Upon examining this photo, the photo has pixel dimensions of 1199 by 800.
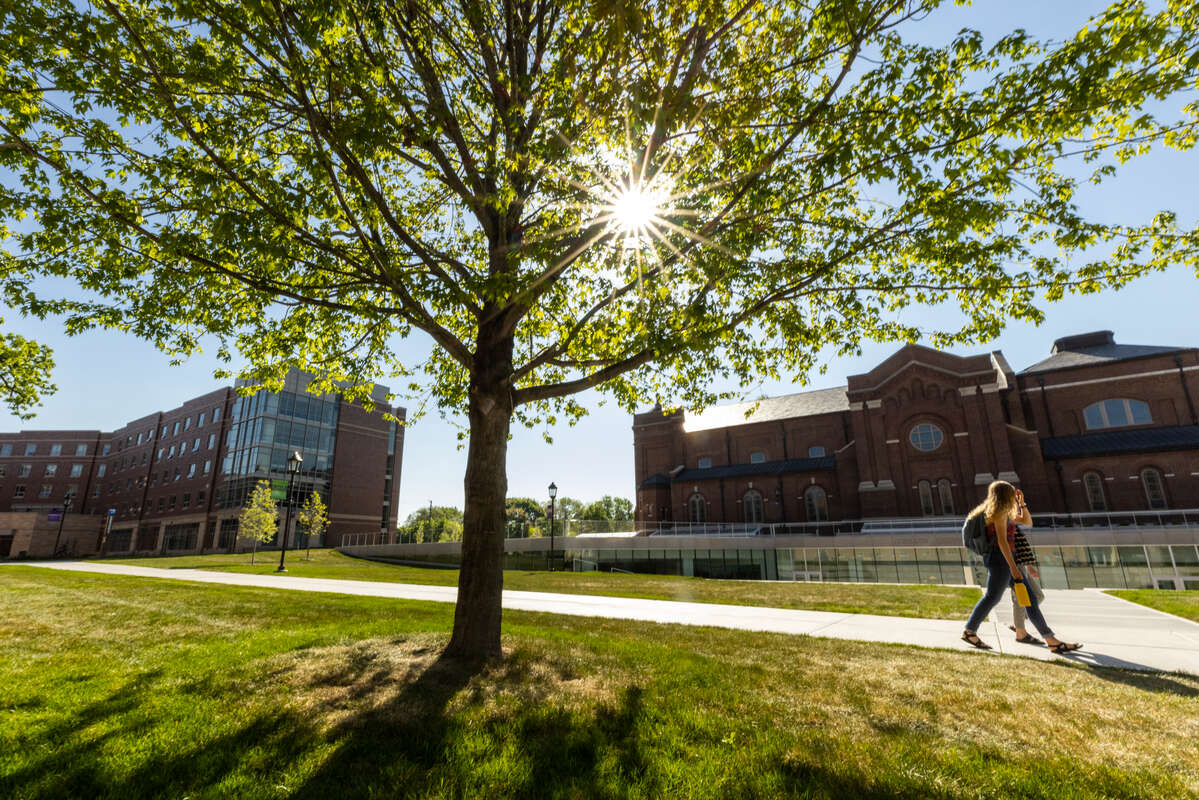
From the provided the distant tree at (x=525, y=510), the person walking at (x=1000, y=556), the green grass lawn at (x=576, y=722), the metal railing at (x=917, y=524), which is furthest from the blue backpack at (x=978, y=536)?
the distant tree at (x=525, y=510)

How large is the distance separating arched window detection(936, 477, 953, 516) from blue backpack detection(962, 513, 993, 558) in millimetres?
34174

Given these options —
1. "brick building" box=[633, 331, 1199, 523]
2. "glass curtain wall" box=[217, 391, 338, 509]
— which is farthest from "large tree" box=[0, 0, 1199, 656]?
"glass curtain wall" box=[217, 391, 338, 509]

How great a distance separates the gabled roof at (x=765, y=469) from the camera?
42.5 m

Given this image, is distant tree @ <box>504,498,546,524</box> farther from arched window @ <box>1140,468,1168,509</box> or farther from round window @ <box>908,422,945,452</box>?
arched window @ <box>1140,468,1168,509</box>

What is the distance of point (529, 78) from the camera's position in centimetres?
686

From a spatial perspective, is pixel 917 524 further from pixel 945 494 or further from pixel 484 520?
pixel 484 520

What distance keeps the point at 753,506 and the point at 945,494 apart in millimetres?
13881

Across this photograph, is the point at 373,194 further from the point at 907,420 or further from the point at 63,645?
the point at 907,420

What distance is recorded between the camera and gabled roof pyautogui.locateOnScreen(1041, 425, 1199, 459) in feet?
102

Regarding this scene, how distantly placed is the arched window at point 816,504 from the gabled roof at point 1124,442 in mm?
13795

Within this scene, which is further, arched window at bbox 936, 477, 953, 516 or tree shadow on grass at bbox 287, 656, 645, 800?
arched window at bbox 936, 477, 953, 516

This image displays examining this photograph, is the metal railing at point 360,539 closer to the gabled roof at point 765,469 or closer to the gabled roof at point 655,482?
the gabled roof at point 655,482

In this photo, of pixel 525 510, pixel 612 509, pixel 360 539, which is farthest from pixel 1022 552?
pixel 612 509

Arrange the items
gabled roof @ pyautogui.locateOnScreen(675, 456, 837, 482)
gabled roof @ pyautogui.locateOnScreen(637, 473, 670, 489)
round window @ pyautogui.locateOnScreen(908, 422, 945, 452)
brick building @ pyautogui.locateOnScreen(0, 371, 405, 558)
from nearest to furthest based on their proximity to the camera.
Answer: round window @ pyautogui.locateOnScreen(908, 422, 945, 452), gabled roof @ pyautogui.locateOnScreen(675, 456, 837, 482), gabled roof @ pyautogui.locateOnScreen(637, 473, 670, 489), brick building @ pyautogui.locateOnScreen(0, 371, 405, 558)
